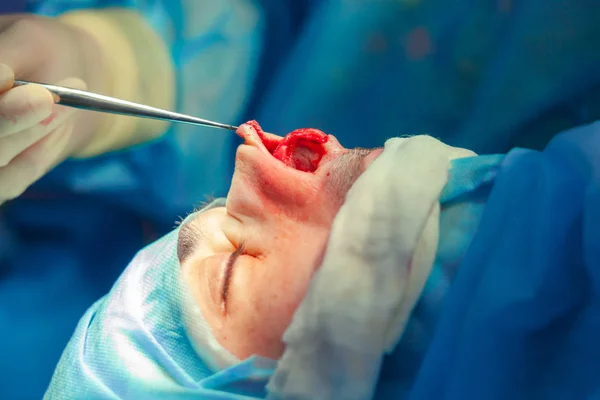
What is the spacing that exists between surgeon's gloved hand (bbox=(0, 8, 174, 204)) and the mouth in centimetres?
29

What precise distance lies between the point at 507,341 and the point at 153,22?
3.21 ft

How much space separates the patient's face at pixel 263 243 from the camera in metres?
0.61

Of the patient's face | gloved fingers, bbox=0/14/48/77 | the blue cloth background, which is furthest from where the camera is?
gloved fingers, bbox=0/14/48/77

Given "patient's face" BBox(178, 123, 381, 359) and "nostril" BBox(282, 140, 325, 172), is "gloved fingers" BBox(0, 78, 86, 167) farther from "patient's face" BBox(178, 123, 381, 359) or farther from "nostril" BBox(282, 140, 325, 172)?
"nostril" BBox(282, 140, 325, 172)

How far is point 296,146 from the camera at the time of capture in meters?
0.80

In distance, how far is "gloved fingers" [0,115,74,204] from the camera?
851 mm

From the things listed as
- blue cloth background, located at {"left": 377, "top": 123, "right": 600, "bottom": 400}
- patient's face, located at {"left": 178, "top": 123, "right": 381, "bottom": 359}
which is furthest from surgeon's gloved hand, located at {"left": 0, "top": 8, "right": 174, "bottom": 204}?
blue cloth background, located at {"left": 377, "top": 123, "right": 600, "bottom": 400}

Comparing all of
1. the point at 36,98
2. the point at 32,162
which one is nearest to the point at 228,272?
the point at 36,98

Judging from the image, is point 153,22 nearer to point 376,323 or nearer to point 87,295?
point 87,295

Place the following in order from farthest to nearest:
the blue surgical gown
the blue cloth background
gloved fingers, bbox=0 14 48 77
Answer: the blue surgical gown → gloved fingers, bbox=0 14 48 77 → the blue cloth background

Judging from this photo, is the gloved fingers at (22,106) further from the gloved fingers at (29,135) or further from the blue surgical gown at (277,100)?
the blue surgical gown at (277,100)

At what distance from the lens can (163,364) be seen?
0.65 meters

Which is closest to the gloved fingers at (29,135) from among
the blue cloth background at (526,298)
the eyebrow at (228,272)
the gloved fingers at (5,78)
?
the gloved fingers at (5,78)

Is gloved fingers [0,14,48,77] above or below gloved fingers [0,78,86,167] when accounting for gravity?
above
